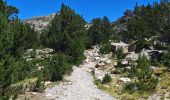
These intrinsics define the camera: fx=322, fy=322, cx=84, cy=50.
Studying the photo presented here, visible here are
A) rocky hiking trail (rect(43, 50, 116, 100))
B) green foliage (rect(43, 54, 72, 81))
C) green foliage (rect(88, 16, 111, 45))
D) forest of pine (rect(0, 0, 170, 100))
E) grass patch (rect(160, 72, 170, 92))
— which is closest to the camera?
forest of pine (rect(0, 0, 170, 100))

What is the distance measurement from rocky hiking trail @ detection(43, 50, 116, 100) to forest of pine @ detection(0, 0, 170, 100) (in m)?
1.31

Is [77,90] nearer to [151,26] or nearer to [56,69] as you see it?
[56,69]

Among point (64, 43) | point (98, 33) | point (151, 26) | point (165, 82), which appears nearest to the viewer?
point (165, 82)

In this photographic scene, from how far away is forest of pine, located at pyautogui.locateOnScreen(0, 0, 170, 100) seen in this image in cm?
2597

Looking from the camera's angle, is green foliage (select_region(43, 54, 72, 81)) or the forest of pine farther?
green foliage (select_region(43, 54, 72, 81))

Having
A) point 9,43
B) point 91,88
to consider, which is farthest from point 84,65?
point 9,43

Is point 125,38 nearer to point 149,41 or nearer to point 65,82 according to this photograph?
point 149,41

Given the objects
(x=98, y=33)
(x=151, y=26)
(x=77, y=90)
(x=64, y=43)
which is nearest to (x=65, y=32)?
(x=64, y=43)

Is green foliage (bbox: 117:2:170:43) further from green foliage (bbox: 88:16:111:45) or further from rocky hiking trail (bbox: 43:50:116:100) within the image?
rocky hiking trail (bbox: 43:50:116:100)

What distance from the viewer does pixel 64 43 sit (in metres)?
52.5

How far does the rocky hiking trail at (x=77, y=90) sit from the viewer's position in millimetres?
26856

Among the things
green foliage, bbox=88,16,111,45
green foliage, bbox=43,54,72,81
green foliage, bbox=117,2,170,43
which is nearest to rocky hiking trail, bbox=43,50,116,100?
green foliage, bbox=43,54,72,81

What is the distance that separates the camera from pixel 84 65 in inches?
1865

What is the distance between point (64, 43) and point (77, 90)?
77.1ft
